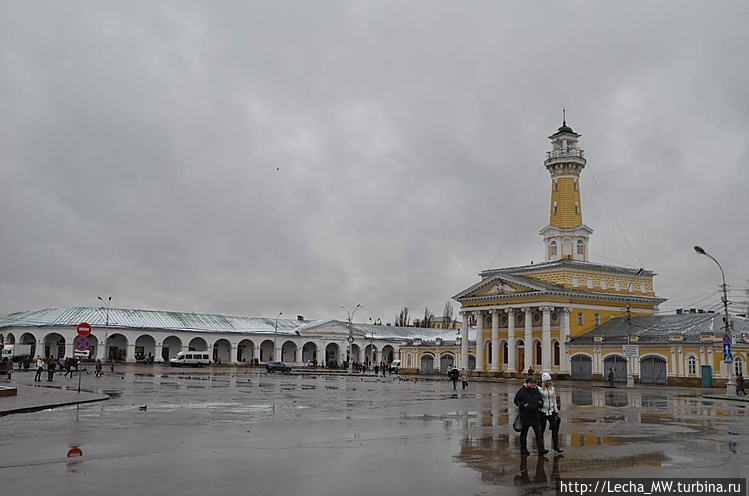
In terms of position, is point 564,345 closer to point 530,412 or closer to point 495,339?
point 495,339

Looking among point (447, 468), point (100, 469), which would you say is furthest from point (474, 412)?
point (100, 469)

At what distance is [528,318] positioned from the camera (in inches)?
2751

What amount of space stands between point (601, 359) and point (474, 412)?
44.1m

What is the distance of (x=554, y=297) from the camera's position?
68.6 meters

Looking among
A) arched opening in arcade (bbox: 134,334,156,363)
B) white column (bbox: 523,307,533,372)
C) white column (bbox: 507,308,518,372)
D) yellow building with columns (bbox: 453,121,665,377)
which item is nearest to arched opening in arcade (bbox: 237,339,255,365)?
arched opening in arcade (bbox: 134,334,156,363)

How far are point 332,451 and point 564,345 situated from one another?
190 feet

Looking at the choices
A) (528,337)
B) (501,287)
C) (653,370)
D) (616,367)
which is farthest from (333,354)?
(653,370)

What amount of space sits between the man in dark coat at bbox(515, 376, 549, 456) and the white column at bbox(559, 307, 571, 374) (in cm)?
5619

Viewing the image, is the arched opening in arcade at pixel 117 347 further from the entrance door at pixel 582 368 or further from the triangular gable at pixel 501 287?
the entrance door at pixel 582 368

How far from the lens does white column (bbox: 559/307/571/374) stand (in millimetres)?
67269

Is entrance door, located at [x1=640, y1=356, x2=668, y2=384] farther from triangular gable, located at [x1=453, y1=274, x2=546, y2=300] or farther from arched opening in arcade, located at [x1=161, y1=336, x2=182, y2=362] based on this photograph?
arched opening in arcade, located at [x1=161, y1=336, x2=182, y2=362]

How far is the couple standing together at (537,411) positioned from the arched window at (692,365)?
47527 mm

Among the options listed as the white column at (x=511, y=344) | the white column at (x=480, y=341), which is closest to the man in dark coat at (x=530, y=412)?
the white column at (x=511, y=344)

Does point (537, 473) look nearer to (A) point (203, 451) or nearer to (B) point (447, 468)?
(B) point (447, 468)
